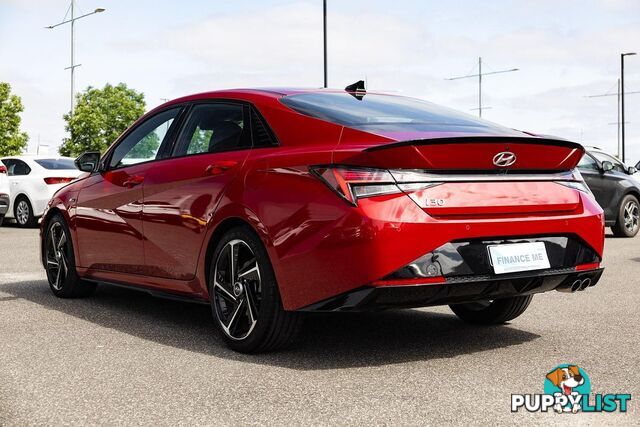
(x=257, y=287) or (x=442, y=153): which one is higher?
(x=442, y=153)

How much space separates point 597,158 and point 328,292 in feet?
37.3

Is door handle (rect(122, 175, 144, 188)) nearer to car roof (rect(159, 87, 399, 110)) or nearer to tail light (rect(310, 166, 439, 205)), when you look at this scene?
car roof (rect(159, 87, 399, 110))

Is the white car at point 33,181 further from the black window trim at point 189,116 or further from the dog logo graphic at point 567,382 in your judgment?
the dog logo graphic at point 567,382

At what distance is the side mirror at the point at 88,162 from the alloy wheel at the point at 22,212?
1133 centimetres

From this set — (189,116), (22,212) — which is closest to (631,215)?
(189,116)

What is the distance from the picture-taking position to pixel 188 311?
21.7 feet

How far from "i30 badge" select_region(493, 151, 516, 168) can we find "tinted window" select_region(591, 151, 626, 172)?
10.7m

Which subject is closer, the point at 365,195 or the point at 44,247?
the point at 365,195

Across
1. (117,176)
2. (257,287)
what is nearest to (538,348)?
(257,287)

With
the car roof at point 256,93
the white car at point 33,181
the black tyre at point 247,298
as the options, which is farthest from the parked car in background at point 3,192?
the black tyre at point 247,298

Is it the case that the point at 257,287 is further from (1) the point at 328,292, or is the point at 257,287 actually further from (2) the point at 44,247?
(2) the point at 44,247

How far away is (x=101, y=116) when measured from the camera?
68562mm

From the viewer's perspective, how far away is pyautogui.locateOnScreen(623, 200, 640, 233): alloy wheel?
1504cm

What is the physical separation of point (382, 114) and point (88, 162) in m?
2.90
